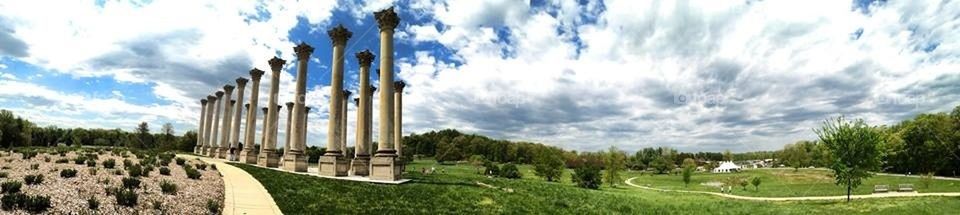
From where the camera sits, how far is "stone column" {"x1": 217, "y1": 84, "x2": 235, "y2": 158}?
59219 millimetres

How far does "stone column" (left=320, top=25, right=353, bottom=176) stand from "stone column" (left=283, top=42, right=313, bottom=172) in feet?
14.8

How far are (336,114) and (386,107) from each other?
5.74 metres

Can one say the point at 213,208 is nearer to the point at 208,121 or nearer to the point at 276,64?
the point at 276,64

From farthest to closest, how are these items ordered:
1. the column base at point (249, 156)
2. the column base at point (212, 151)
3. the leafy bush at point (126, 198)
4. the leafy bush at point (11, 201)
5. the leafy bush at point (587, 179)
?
1. the column base at point (212, 151)
2. the leafy bush at point (587, 179)
3. the column base at point (249, 156)
4. the leafy bush at point (126, 198)
5. the leafy bush at point (11, 201)

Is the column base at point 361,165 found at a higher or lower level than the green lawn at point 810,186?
higher

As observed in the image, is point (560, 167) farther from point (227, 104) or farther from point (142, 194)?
point (142, 194)

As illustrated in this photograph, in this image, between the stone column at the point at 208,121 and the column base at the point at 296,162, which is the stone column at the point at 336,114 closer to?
the column base at the point at 296,162

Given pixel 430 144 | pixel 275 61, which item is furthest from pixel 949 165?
pixel 430 144

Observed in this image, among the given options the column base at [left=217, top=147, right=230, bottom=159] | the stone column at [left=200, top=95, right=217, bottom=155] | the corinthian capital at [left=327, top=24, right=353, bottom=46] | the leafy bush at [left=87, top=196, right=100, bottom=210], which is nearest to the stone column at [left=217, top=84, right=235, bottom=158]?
the column base at [left=217, top=147, right=230, bottom=159]

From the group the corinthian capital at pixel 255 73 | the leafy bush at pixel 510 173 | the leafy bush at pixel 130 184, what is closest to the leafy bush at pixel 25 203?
the leafy bush at pixel 130 184

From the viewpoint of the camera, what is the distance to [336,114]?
3519 centimetres

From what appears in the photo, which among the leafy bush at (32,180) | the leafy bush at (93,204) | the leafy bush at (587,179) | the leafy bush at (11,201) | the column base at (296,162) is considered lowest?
the leafy bush at (587,179)

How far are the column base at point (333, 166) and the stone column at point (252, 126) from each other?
18982 mm

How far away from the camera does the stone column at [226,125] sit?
2331 inches
